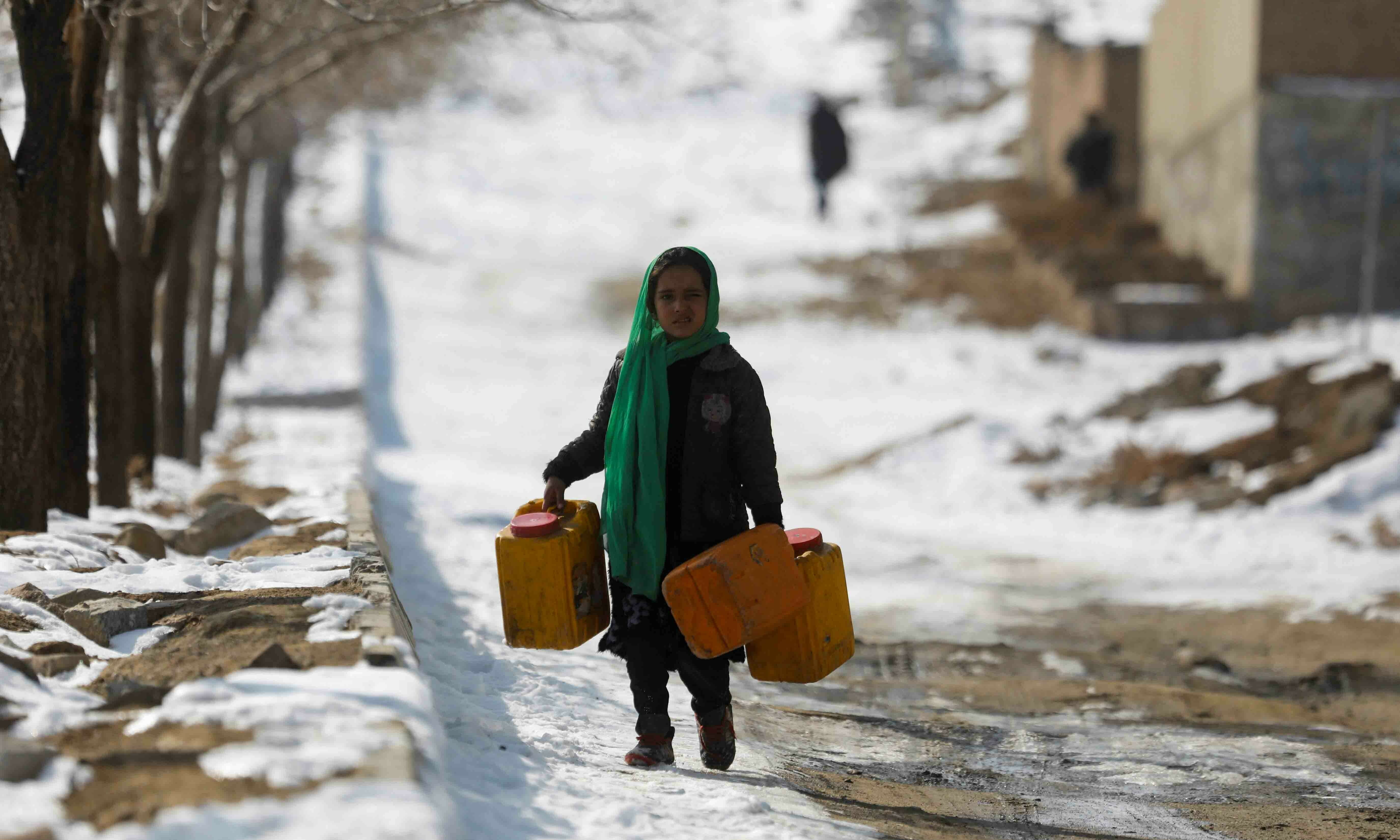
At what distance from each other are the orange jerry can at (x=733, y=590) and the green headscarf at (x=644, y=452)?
0.18 meters

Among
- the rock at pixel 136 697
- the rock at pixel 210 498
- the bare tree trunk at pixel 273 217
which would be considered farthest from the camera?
the bare tree trunk at pixel 273 217

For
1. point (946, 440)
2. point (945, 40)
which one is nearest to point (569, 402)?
point (946, 440)

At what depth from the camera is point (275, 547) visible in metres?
5.74

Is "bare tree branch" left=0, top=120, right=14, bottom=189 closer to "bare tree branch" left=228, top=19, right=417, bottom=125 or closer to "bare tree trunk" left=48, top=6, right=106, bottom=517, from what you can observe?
"bare tree trunk" left=48, top=6, right=106, bottom=517

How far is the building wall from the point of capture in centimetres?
1477

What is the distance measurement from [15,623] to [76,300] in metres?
2.75

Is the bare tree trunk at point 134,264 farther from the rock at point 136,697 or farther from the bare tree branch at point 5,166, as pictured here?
the rock at point 136,697

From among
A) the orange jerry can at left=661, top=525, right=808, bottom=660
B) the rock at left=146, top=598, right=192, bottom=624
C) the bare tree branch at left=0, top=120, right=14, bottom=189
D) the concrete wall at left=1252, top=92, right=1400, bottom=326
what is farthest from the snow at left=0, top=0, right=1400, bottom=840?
the bare tree branch at left=0, top=120, right=14, bottom=189

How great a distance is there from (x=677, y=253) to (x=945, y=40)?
66.8 meters

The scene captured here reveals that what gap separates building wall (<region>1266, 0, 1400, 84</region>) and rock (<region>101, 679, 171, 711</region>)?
14.1 m

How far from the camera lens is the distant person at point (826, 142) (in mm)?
22953

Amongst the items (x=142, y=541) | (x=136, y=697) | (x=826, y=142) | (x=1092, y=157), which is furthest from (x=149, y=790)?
(x=826, y=142)

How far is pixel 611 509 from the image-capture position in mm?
4168

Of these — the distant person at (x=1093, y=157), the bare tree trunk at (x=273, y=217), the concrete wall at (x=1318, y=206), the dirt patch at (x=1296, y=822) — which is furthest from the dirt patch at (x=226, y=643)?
the distant person at (x=1093, y=157)
